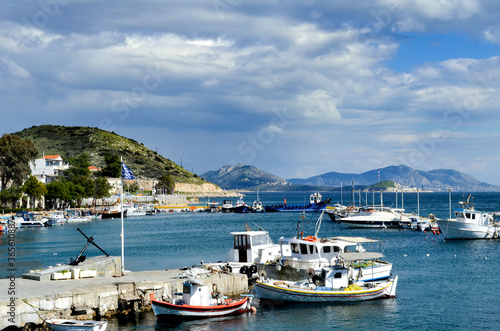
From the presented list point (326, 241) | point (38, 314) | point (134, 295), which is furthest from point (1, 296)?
point (326, 241)

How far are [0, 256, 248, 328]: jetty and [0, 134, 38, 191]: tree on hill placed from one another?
78742 mm

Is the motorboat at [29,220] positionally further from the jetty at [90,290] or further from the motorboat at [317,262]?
the motorboat at [317,262]

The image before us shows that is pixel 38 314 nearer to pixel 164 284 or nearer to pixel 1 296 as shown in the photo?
pixel 1 296

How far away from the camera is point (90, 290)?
1056 inches

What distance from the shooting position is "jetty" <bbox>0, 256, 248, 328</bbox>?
79.8 feet

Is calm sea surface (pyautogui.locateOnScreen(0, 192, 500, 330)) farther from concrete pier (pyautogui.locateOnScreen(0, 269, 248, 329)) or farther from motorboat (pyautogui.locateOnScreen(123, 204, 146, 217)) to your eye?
motorboat (pyautogui.locateOnScreen(123, 204, 146, 217))

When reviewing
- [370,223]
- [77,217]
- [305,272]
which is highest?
[77,217]

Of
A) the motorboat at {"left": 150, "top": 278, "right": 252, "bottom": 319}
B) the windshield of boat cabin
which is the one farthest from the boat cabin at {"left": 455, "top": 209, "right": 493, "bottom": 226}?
the motorboat at {"left": 150, "top": 278, "right": 252, "bottom": 319}

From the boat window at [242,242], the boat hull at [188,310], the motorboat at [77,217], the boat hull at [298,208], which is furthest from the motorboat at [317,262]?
the boat hull at [298,208]

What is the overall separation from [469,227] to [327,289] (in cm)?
4146

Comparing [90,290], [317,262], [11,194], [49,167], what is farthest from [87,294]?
[49,167]

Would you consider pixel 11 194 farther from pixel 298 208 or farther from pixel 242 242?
pixel 298 208

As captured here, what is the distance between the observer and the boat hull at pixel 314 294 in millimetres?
31609

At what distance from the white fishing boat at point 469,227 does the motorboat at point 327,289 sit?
3755 cm
